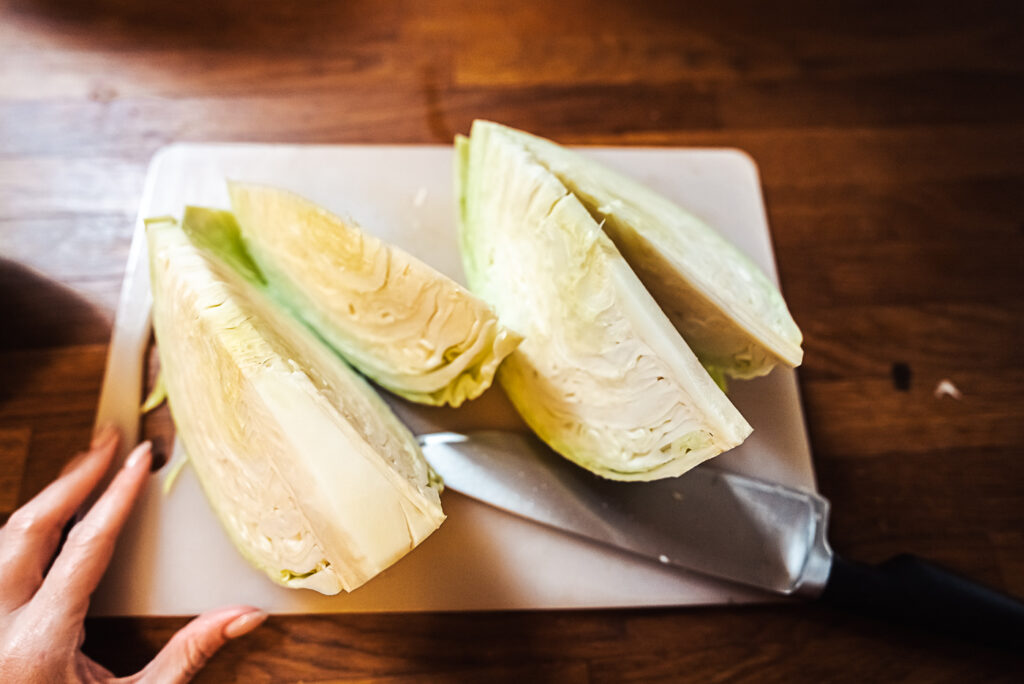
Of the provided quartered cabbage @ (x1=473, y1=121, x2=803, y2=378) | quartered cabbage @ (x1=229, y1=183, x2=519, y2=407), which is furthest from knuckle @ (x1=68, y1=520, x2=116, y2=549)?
quartered cabbage @ (x1=473, y1=121, x2=803, y2=378)

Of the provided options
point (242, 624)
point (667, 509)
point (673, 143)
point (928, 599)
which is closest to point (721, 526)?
point (667, 509)

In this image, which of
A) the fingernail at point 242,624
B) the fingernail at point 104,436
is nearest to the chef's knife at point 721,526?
the fingernail at point 242,624

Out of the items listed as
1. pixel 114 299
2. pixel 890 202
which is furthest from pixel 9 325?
pixel 890 202

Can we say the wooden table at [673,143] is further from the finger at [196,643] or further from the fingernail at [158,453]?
the fingernail at [158,453]

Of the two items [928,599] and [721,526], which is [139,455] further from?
[928,599]

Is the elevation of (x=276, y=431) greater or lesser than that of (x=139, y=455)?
greater

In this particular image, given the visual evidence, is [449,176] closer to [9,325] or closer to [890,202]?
[9,325]
